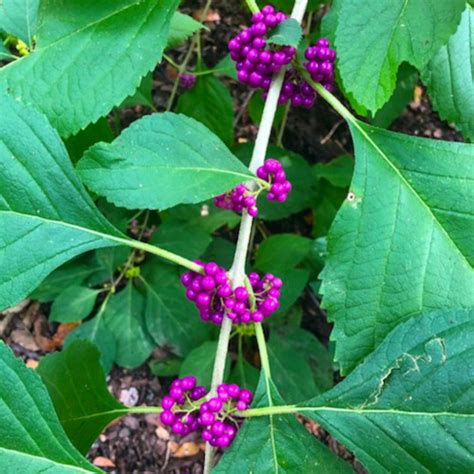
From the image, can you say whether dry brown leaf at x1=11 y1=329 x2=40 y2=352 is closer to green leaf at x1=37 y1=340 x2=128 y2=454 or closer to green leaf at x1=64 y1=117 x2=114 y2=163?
green leaf at x1=37 y1=340 x2=128 y2=454

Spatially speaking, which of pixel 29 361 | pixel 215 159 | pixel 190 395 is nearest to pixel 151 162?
pixel 215 159

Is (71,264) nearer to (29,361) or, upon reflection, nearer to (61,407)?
(29,361)

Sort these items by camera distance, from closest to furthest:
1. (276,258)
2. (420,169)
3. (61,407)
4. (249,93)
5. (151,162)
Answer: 1. (151,162)
2. (420,169)
3. (61,407)
4. (276,258)
5. (249,93)

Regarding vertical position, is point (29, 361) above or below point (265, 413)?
below

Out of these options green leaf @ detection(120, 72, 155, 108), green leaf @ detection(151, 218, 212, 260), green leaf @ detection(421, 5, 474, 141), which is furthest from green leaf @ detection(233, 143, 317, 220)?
green leaf @ detection(421, 5, 474, 141)

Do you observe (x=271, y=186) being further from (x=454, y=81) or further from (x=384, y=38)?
(x=454, y=81)

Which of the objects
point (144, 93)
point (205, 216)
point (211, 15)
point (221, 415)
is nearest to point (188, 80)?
point (144, 93)

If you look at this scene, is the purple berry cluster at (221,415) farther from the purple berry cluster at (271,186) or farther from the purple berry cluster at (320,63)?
the purple berry cluster at (320,63)
